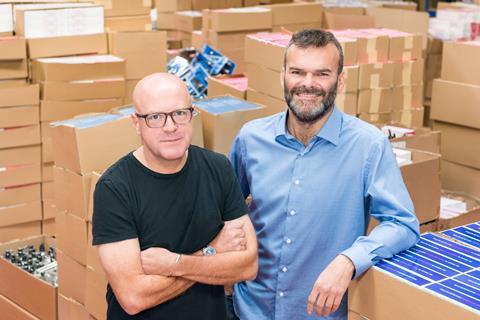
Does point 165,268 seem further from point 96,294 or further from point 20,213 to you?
point 20,213

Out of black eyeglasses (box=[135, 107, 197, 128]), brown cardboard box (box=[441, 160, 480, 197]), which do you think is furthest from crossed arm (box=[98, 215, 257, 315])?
brown cardboard box (box=[441, 160, 480, 197])

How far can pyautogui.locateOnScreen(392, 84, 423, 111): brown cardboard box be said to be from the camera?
16.2 ft

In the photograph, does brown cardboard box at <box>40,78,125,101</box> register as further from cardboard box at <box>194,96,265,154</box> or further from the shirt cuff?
the shirt cuff

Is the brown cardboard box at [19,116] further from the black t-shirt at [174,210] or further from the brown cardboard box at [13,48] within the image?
the black t-shirt at [174,210]

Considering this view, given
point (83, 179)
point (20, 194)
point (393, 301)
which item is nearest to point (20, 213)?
point (20, 194)

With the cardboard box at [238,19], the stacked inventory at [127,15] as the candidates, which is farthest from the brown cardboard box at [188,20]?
the stacked inventory at [127,15]

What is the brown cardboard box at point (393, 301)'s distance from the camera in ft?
6.07

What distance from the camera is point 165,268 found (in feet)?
7.77

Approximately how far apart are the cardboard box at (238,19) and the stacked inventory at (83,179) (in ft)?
9.64

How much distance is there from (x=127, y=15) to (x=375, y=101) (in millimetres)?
2003

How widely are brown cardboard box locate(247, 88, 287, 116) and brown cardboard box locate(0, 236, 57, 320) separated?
1.55m

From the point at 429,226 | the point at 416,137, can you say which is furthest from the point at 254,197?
the point at 416,137

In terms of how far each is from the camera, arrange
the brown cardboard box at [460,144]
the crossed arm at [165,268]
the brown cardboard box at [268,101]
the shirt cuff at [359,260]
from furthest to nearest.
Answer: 1. the brown cardboard box at [460,144]
2. the brown cardboard box at [268,101]
3. the crossed arm at [165,268]
4. the shirt cuff at [359,260]

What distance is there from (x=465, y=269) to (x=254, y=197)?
33.1 inches
